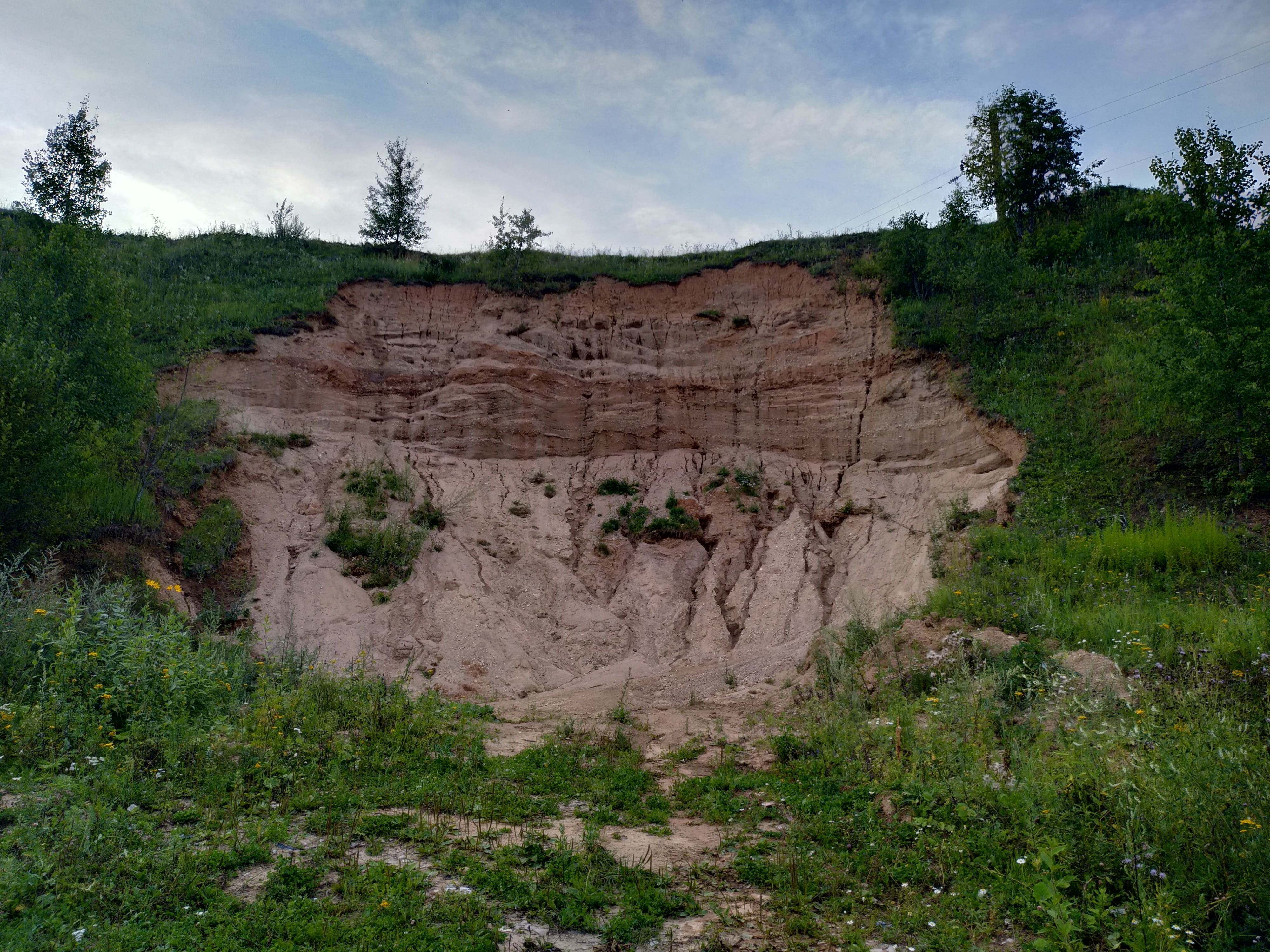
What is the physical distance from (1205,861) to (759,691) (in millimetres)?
6244

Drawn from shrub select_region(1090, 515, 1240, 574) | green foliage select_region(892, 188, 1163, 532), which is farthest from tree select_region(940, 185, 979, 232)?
shrub select_region(1090, 515, 1240, 574)

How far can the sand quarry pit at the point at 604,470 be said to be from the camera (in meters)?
13.3

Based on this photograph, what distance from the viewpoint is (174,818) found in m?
5.20

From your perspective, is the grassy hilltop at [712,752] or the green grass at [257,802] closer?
the green grass at [257,802]

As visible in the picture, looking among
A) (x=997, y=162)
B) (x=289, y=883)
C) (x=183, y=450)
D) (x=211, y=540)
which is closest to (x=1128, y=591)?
(x=289, y=883)

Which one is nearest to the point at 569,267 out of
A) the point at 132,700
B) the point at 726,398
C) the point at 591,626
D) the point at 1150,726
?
the point at 726,398

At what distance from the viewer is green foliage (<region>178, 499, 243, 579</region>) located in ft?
44.1

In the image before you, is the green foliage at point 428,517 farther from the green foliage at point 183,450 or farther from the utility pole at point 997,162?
the utility pole at point 997,162

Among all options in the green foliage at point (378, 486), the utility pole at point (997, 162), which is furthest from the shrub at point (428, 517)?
the utility pole at point (997, 162)

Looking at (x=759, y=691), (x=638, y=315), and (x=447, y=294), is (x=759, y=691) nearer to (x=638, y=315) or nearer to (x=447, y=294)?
(x=638, y=315)

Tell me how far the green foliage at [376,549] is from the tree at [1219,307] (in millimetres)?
13494

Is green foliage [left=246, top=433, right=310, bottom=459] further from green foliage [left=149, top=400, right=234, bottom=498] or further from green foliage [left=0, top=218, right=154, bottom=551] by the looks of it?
green foliage [left=0, top=218, right=154, bottom=551]

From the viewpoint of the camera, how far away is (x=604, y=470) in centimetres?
1825

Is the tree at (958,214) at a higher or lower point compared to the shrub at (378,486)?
higher
